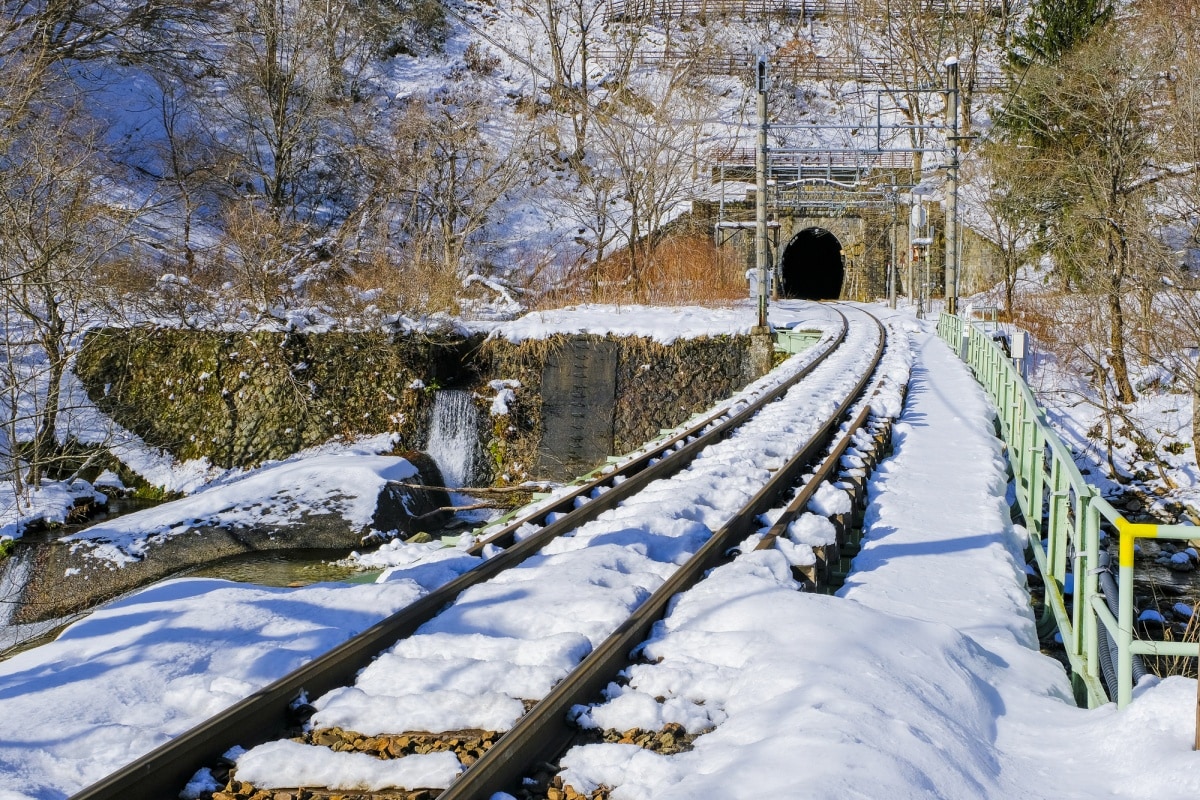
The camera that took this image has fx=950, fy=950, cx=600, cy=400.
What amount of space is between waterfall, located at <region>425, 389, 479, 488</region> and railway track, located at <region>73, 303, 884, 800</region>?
12.7 m

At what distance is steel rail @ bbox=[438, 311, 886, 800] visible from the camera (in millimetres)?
3072

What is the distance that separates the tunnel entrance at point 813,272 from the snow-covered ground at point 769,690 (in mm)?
45604

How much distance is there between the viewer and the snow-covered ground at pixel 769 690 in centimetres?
313

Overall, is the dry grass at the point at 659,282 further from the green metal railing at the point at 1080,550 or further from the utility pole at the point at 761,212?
the green metal railing at the point at 1080,550

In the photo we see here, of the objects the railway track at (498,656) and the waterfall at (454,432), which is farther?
the waterfall at (454,432)

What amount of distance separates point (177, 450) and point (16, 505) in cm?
490

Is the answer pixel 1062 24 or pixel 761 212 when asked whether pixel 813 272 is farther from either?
pixel 761 212

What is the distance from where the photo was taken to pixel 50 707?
3.68 m

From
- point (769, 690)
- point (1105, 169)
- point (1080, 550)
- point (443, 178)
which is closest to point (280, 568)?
point (769, 690)

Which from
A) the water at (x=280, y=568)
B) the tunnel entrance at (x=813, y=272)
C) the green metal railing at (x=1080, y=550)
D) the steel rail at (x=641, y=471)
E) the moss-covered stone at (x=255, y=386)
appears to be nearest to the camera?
the green metal railing at (x=1080, y=550)

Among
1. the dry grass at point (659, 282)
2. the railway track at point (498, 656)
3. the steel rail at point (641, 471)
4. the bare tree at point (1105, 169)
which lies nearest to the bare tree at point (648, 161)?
the dry grass at point (659, 282)

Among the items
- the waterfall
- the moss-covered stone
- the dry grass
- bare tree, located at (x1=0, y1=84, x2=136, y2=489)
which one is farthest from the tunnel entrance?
bare tree, located at (x1=0, y1=84, x2=136, y2=489)

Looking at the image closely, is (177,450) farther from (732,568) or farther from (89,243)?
(732,568)

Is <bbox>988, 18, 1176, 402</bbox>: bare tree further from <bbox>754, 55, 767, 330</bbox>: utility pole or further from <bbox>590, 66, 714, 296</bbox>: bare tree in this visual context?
<bbox>590, 66, 714, 296</bbox>: bare tree
